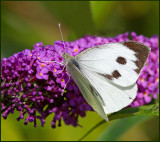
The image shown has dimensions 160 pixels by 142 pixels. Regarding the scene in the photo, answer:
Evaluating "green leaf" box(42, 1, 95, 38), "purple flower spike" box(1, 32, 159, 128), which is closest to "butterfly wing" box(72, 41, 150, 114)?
"purple flower spike" box(1, 32, 159, 128)

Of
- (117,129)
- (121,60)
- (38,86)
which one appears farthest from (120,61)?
(117,129)

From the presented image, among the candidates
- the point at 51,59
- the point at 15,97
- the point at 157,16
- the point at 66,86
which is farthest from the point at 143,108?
the point at 157,16

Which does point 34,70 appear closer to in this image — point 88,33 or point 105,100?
point 105,100

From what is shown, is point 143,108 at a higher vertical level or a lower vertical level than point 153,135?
higher

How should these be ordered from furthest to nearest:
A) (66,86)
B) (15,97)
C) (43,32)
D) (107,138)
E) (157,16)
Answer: (43,32)
(157,16)
(107,138)
(66,86)
(15,97)

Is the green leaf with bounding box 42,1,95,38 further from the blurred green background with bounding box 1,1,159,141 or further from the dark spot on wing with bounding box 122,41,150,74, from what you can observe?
the dark spot on wing with bounding box 122,41,150,74

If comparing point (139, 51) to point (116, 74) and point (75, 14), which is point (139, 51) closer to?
point (116, 74)

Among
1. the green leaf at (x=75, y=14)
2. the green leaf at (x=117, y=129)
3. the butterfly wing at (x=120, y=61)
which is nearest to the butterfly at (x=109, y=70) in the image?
the butterfly wing at (x=120, y=61)
